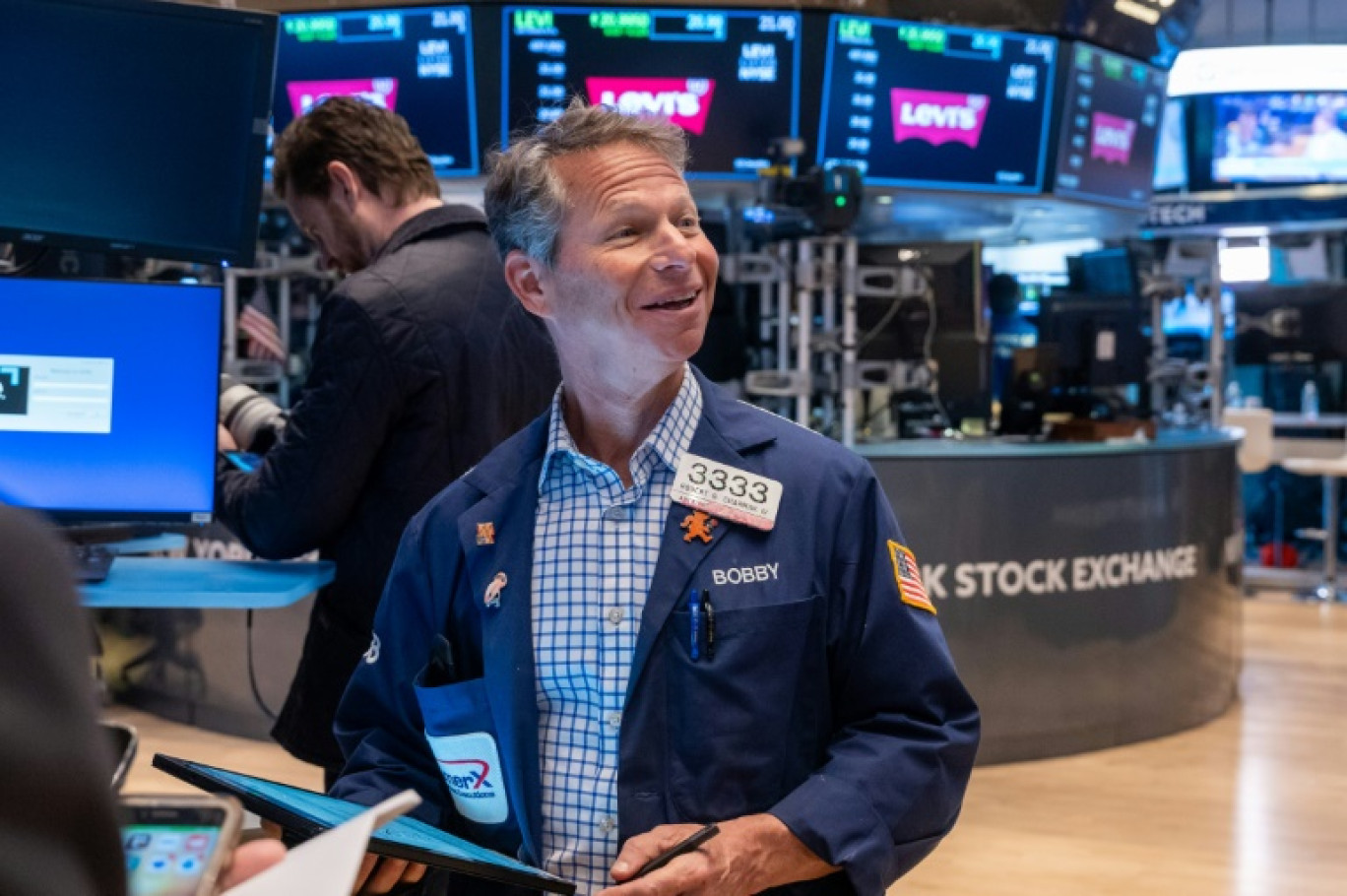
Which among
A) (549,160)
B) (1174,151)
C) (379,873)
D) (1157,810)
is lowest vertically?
(1157,810)

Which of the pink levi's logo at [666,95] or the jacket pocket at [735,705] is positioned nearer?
the jacket pocket at [735,705]

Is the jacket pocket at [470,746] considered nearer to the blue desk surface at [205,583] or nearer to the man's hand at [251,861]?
the blue desk surface at [205,583]

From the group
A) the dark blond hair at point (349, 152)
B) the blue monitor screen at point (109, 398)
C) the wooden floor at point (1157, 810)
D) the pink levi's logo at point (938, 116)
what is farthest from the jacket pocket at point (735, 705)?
the pink levi's logo at point (938, 116)

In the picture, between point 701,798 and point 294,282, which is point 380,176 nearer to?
point 701,798

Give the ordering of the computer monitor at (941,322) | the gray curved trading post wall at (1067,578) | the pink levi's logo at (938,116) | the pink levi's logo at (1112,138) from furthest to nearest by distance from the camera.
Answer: the pink levi's logo at (1112,138)
the pink levi's logo at (938,116)
the computer monitor at (941,322)
the gray curved trading post wall at (1067,578)

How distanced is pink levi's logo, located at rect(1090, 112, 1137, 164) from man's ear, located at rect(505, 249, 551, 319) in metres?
5.92

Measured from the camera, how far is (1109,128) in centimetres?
733

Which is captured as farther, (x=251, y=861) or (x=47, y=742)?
(x=251, y=861)

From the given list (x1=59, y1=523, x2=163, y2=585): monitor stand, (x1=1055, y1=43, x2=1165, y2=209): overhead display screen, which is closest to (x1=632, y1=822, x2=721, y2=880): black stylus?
(x1=59, y1=523, x2=163, y2=585): monitor stand

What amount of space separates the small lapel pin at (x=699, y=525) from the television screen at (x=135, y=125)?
1.11 metres

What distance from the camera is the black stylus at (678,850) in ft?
4.74

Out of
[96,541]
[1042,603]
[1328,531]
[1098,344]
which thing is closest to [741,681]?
[96,541]

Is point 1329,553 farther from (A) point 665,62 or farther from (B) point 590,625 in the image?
(B) point 590,625

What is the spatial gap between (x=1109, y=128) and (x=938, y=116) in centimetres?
109
